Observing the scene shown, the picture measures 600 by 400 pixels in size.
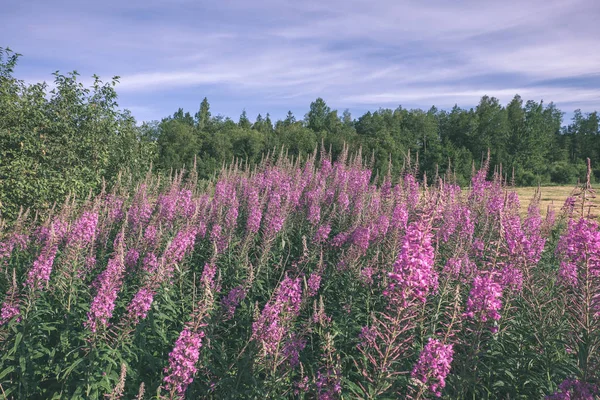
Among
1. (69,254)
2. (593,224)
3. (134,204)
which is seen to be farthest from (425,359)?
(134,204)

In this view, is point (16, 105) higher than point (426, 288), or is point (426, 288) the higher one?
point (16, 105)

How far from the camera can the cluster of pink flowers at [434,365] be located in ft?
9.23

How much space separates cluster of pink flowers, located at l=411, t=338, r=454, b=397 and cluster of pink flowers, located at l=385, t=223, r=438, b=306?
41cm

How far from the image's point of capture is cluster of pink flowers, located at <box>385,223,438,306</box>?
282cm

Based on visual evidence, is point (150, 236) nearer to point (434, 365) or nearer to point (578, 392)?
point (434, 365)

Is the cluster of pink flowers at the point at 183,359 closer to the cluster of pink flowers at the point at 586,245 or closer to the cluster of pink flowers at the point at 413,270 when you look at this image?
the cluster of pink flowers at the point at 413,270

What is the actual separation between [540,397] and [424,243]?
7.97 feet

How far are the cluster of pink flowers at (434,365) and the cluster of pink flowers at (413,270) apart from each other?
41 cm

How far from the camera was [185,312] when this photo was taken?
5.30 metres

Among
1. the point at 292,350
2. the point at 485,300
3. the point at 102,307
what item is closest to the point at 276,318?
the point at 292,350

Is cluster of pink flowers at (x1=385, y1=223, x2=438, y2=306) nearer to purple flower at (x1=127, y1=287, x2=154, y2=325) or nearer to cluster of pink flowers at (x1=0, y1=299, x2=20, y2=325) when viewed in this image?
purple flower at (x1=127, y1=287, x2=154, y2=325)

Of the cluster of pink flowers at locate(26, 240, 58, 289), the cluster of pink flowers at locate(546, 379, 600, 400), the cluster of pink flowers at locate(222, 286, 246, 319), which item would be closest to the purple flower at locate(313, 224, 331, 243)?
the cluster of pink flowers at locate(222, 286, 246, 319)

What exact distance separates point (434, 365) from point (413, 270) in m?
0.74

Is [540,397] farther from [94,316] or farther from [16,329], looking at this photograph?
[16,329]
